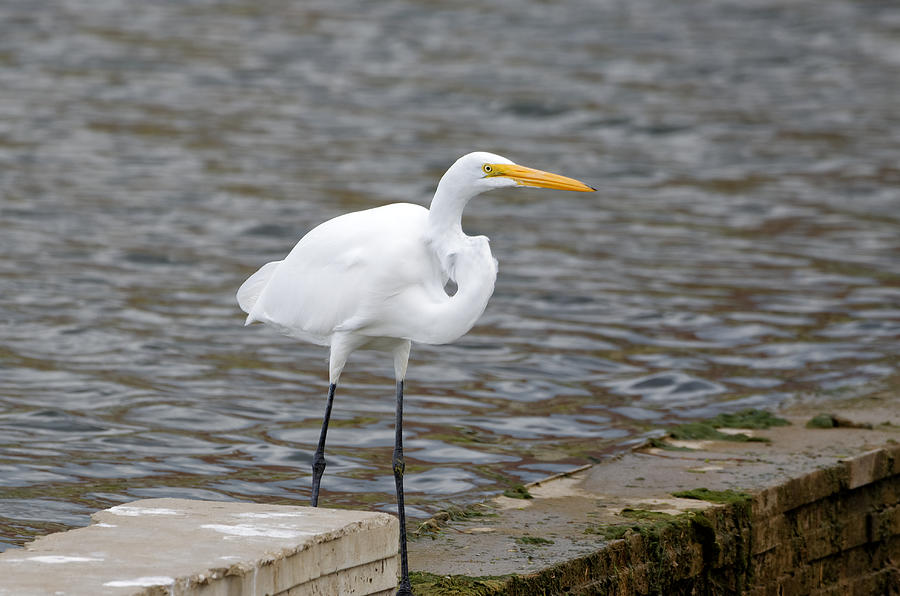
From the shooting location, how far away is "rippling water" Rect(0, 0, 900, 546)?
867 cm

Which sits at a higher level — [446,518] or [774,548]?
[446,518]

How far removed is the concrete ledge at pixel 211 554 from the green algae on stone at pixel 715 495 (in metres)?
2.13

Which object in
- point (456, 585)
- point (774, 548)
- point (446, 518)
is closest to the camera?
point (456, 585)

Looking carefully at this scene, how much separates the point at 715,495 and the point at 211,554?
2980 mm

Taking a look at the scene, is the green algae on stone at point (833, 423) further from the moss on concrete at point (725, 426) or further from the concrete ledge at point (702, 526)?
the moss on concrete at point (725, 426)

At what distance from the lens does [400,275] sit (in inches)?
214

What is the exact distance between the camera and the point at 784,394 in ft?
32.5

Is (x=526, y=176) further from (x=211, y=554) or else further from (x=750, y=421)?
(x=750, y=421)

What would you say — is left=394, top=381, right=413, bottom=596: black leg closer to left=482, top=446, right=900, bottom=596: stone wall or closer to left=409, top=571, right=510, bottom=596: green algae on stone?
left=409, top=571, right=510, bottom=596: green algae on stone

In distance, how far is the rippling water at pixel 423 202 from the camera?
867 centimetres

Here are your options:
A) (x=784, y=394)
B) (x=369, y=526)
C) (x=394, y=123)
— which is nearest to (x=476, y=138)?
(x=394, y=123)

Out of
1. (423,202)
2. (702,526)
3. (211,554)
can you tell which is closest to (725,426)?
(702,526)

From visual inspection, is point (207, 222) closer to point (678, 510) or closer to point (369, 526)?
point (678, 510)

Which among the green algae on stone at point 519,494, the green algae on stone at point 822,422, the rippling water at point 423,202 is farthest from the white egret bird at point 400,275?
the green algae on stone at point 822,422
